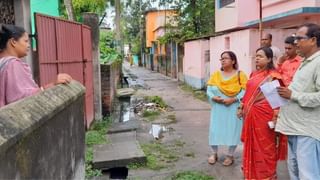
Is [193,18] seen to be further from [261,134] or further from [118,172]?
[261,134]

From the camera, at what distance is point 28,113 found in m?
2.28

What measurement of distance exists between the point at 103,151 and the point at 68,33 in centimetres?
218

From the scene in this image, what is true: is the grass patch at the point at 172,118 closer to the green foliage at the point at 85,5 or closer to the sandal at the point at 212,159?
the sandal at the point at 212,159

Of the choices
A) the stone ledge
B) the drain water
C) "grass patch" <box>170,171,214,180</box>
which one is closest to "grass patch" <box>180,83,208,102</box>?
the drain water

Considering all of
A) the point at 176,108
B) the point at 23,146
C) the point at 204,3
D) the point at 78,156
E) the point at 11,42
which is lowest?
the point at 176,108

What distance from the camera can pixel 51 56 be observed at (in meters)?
5.97

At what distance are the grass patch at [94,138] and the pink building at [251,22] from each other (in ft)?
13.9

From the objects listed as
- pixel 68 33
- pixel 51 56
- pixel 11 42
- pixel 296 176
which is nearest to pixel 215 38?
pixel 68 33

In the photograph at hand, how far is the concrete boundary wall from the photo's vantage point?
1933 mm

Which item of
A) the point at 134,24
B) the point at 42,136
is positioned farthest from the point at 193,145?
the point at 134,24

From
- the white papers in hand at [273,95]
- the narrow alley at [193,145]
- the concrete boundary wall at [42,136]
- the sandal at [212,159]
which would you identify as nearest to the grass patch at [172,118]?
the narrow alley at [193,145]

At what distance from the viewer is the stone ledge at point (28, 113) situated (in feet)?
6.22

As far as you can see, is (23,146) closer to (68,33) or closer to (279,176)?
(279,176)

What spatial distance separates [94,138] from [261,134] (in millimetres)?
3577
